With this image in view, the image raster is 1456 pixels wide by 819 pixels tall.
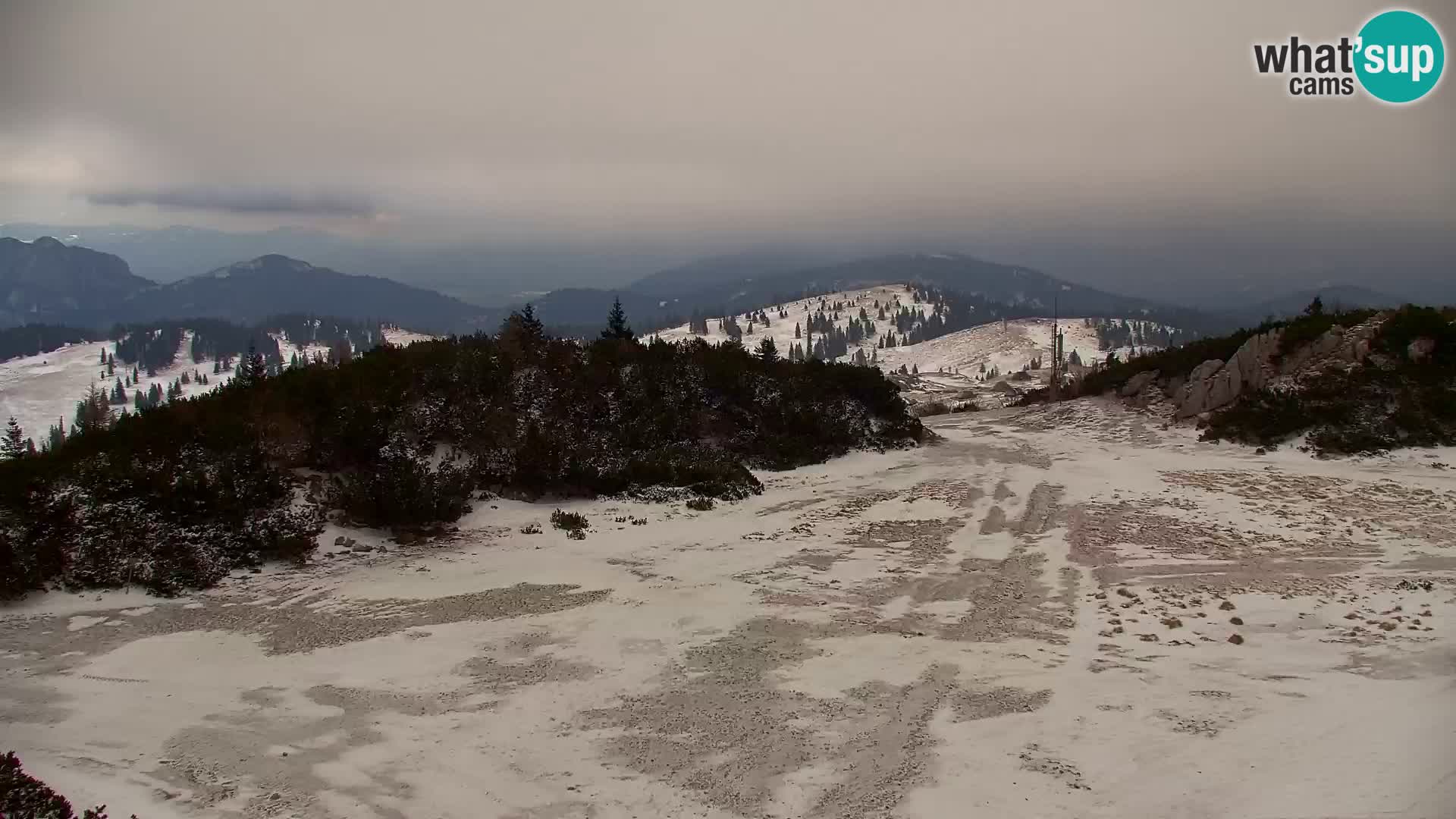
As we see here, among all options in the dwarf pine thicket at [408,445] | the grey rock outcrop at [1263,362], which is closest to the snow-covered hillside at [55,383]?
the dwarf pine thicket at [408,445]

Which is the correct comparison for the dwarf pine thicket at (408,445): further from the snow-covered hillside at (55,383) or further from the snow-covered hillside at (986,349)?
the snow-covered hillside at (55,383)

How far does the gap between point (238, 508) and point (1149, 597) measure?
42.8ft

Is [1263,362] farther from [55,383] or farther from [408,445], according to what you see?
[55,383]

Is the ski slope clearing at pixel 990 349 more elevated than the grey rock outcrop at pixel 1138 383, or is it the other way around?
the grey rock outcrop at pixel 1138 383

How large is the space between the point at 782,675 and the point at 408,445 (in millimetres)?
9987

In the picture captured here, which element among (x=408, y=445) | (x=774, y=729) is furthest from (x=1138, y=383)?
(x=774, y=729)

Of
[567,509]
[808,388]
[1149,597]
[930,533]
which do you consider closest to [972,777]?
[1149,597]

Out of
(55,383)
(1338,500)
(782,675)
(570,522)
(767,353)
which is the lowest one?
(1338,500)

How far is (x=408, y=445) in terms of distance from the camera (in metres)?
14.1

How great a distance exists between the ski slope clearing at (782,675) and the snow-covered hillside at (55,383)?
148 metres

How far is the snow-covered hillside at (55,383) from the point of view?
477 ft

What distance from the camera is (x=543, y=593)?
9.47 metres

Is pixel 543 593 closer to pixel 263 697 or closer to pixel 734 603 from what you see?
pixel 734 603

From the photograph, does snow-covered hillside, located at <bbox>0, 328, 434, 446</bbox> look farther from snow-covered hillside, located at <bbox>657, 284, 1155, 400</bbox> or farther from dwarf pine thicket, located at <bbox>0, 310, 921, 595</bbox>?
dwarf pine thicket, located at <bbox>0, 310, 921, 595</bbox>
